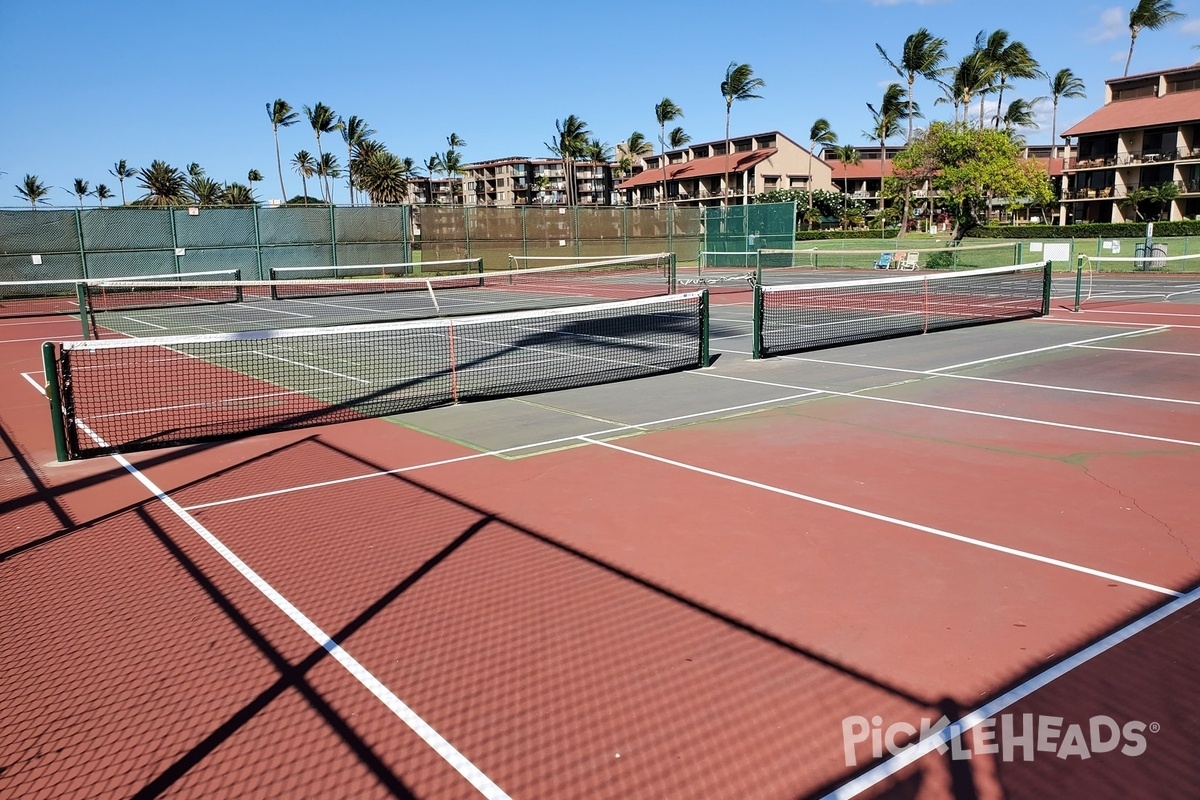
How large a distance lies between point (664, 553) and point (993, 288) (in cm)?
2849

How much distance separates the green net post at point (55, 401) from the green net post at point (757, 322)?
419 inches

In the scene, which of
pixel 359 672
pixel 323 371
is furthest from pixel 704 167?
pixel 359 672

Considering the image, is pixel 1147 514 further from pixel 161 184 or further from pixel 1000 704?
pixel 161 184

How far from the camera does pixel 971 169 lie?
44.2 m

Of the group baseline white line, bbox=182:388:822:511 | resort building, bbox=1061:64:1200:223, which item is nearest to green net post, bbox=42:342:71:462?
baseline white line, bbox=182:388:822:511

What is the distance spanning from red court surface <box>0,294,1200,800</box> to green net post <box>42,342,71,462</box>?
1.42 feet

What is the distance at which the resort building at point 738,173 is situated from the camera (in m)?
93.4

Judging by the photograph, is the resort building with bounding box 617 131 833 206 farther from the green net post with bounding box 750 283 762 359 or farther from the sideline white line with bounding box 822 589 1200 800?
the sideline white line with bounding box 822 589 1200 800

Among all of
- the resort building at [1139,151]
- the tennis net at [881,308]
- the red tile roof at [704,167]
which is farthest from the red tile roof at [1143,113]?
the tennis net at [881,308]

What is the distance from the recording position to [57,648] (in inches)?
213

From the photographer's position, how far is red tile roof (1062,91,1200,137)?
64438 millimetres

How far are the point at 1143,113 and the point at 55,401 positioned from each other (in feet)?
260

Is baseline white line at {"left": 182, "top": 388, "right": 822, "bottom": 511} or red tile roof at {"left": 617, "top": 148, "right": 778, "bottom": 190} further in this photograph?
red tile roof at {"left": 617, "top": 148, "right": 778, "bottom": 190}

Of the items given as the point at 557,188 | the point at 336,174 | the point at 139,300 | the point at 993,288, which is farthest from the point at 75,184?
the point at 993,288
